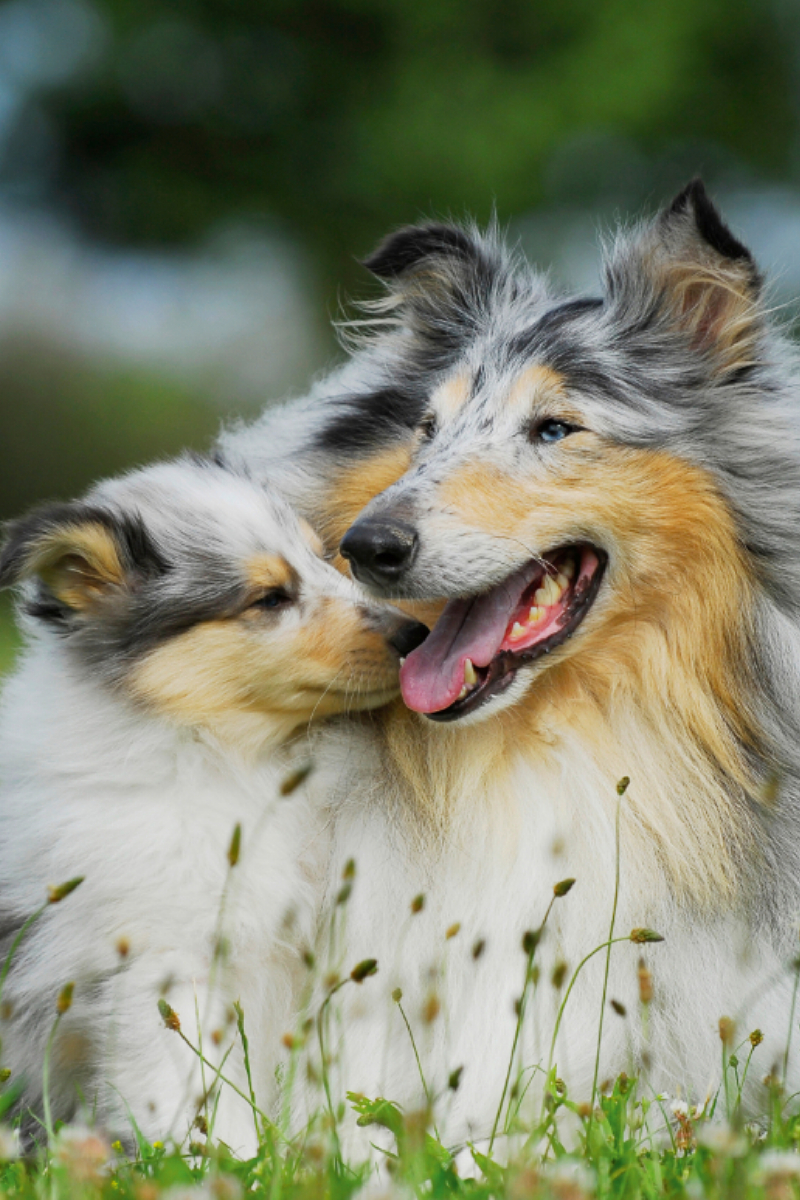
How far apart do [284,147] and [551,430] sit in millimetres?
16494

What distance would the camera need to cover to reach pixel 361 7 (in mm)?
18938

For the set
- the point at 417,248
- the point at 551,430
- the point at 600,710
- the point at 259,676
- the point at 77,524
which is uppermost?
the point at 417,248

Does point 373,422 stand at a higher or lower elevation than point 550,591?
higher

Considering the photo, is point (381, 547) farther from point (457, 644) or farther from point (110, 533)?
point (110, 533)

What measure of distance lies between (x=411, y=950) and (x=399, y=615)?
927 millimetres

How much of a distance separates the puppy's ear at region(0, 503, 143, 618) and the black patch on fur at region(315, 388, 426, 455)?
0.80 meters

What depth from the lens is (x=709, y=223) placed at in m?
3.56

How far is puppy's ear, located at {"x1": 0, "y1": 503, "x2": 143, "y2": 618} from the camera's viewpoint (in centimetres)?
350

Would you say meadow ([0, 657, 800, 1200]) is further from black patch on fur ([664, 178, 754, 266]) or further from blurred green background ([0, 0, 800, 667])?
blurred green background ([0, 0, 800, 667])

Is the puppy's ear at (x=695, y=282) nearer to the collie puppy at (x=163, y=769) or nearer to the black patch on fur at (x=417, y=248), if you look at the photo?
the black patch on fur at (x=417, y=248)

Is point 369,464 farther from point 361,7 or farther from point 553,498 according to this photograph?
point 361,7

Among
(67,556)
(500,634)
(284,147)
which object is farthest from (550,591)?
(284,147)

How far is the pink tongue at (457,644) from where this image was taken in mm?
3510

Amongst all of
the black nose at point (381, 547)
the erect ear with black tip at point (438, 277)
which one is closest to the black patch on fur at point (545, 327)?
the erect ear with black tip at point (438, 277)
